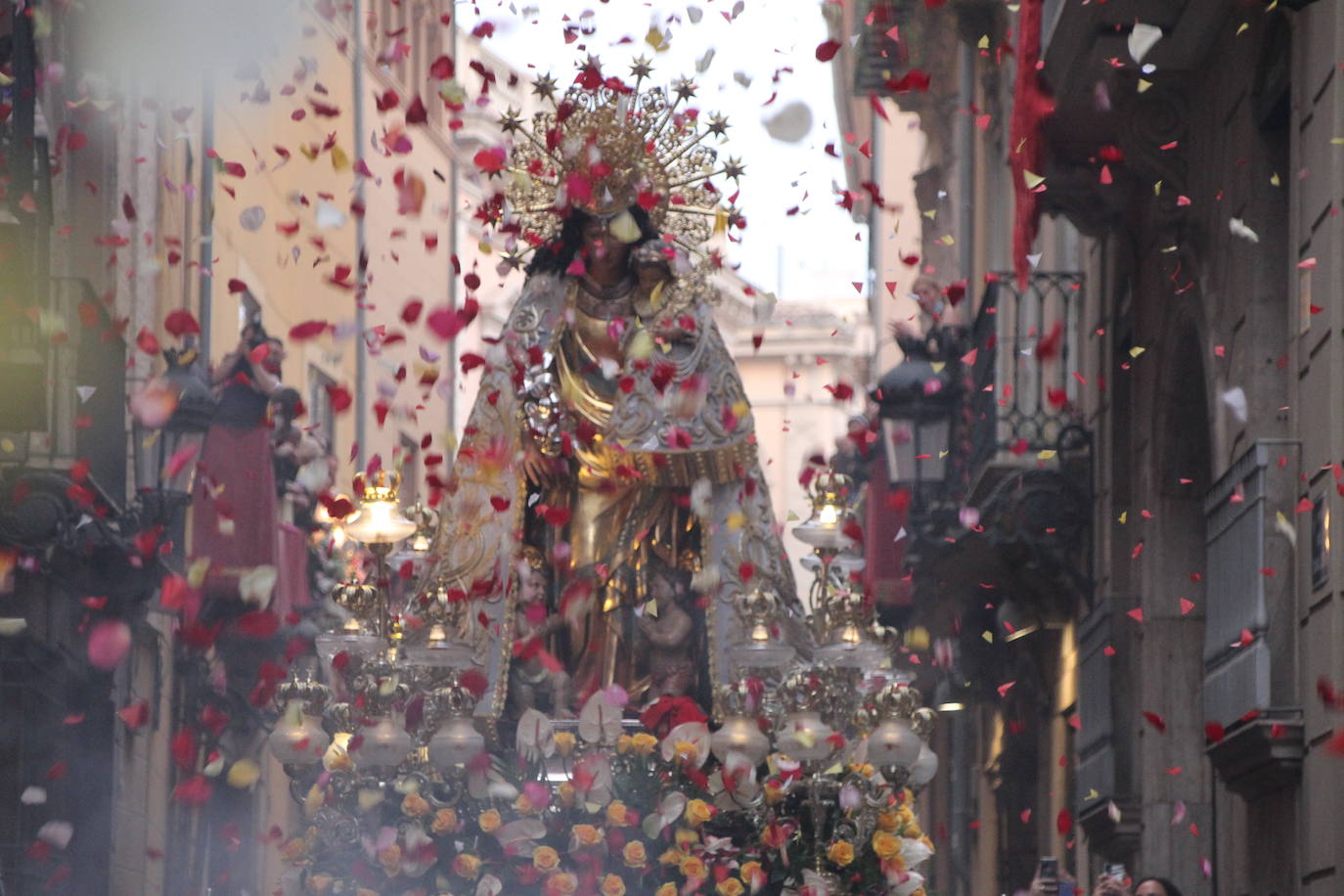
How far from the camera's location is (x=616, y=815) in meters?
9.73

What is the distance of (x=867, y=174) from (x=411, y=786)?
25.4 m

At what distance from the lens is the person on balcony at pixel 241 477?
675 inches

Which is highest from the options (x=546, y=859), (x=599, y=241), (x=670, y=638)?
(x=599, y=241)

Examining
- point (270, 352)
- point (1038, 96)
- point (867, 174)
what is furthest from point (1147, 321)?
point (867, 174)

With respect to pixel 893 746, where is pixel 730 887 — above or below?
below

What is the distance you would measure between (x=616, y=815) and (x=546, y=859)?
0.33 meters

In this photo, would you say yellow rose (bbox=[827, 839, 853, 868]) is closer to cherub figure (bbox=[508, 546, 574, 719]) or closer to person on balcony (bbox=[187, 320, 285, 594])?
cherub figure (bbox=[508, 546, 574, 719])

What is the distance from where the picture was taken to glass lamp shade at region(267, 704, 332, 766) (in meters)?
10.2

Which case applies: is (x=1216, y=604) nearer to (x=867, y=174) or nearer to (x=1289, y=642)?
(x=1289, y=642)

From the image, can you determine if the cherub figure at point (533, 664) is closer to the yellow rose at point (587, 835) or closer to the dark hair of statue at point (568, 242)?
the dark hair of statue at point (568, 242)

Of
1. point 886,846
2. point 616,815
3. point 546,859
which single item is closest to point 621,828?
point 616,815

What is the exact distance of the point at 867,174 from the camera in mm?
34719

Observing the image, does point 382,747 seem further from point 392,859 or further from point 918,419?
point 918,419

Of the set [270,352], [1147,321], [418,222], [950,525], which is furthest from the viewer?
[418,222]
